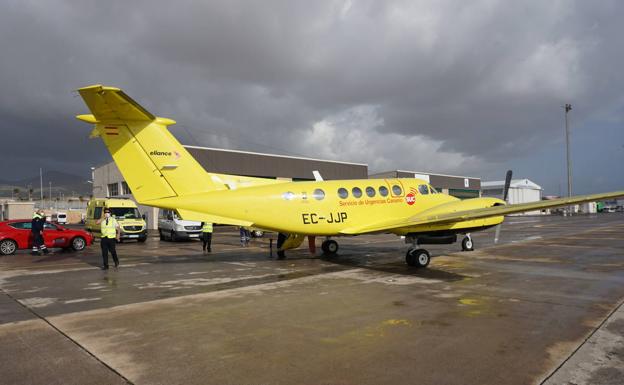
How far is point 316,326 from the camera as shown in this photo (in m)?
6.22

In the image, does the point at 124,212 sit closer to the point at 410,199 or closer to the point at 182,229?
the point at 182,229

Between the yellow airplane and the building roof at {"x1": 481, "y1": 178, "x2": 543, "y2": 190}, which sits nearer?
the yellow airplane

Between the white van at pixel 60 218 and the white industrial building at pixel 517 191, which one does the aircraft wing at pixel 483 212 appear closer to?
the white van at pixel 60 218

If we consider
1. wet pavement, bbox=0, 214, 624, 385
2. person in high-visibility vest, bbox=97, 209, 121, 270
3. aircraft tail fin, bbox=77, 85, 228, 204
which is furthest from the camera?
person in high-visibility vest, bbox=97, 209, 121, 270

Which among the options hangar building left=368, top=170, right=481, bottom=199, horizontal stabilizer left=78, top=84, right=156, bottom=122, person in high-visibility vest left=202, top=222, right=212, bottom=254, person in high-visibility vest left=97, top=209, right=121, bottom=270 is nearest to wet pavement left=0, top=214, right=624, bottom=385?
person in high-visibility vest left=97, top=209, right=121, bottom=270

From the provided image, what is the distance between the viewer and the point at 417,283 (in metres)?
9.81

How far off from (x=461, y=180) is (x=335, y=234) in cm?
7543

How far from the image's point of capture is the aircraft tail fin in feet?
35.2

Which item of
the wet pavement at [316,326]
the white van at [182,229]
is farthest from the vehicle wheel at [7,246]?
the white van at [182,229]

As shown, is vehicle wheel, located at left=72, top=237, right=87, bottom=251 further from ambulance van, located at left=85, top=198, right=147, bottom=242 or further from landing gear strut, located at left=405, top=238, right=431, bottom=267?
landing gear strut, located at left=405, top=238, right=431, bottom=267

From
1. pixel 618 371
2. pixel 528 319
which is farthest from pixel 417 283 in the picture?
pixel 618 371

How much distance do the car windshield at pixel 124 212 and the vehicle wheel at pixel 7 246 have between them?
674cm

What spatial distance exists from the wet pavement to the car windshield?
1302 cm

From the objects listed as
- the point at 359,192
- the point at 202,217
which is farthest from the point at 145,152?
the point at 359,192
